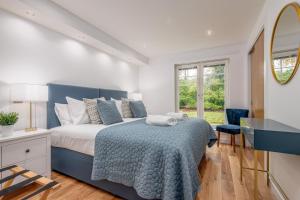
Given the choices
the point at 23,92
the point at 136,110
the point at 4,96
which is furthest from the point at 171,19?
the point at 4,96

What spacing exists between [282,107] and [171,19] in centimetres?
210

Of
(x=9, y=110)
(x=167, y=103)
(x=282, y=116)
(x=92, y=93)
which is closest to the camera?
(x=282, y=116)

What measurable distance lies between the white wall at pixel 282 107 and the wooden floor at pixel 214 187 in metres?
0.36

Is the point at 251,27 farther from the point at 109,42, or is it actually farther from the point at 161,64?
the point at 109,42

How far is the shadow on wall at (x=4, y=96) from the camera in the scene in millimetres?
2037

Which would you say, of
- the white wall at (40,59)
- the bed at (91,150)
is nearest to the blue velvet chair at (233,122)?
the bed at (91,150)

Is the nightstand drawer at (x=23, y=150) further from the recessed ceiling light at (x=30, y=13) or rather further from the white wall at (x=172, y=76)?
the white wall at (x=172, y=76)

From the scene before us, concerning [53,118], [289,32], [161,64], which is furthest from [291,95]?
[161,64]

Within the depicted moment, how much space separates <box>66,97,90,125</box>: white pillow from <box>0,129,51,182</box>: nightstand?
19.7 inches

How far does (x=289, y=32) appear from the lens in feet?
5.01

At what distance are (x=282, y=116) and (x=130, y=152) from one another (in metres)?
1.63

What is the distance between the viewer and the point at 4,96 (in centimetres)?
206

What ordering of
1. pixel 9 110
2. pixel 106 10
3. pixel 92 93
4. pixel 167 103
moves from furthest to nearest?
pixel 167 103 → pixel 92 93 → pixel 106 10 → pixel 9 110

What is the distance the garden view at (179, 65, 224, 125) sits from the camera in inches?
166
